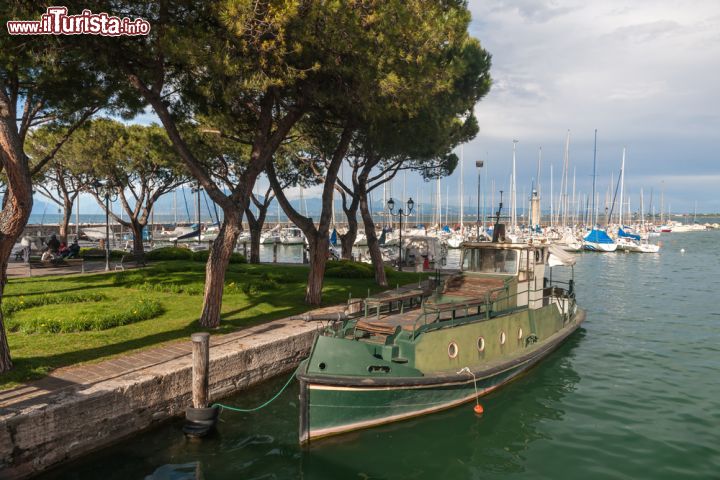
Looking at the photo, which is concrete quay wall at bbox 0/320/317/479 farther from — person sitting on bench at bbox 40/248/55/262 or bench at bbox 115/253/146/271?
person sitting on bench at bbox 40/248/55/262

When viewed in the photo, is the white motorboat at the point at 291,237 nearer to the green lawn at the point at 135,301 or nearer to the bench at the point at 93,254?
the bench at the point at 93,254

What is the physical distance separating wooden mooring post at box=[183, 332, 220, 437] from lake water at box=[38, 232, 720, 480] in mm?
273

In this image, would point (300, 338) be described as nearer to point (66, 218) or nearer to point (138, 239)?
point (138, 239)

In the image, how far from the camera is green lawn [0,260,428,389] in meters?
10.8

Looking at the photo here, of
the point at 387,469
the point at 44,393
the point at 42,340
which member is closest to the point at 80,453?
the point at 44,393

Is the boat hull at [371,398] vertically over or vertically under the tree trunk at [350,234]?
under

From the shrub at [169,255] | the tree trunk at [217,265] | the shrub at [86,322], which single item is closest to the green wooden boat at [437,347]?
the tree trunk at [217,265]

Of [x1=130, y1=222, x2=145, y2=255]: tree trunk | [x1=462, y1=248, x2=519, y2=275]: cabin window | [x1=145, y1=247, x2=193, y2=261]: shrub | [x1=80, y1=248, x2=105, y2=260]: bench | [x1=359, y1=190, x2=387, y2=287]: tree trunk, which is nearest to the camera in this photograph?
[x1=462, y1=248, x2=519, y2=275]: cabin window

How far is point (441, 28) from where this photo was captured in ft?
45.8

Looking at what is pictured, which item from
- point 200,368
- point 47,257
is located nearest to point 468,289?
point 200,368

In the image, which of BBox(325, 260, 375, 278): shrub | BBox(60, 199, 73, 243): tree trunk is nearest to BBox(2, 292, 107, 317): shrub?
BBox(325, 260, 375, 278): shrub

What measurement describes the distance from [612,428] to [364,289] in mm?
12777

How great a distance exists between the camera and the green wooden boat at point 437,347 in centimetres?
914

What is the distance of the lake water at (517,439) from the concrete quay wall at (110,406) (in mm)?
316
